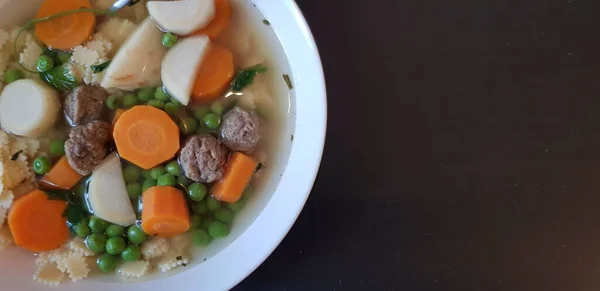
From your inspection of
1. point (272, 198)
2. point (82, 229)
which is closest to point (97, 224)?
point (82, 229)

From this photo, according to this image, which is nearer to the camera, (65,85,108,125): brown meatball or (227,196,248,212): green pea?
(65,85,108,125): brown meatball

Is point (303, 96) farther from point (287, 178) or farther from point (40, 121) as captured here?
point (40, 121)

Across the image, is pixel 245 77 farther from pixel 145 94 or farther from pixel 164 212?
pixel 164 212

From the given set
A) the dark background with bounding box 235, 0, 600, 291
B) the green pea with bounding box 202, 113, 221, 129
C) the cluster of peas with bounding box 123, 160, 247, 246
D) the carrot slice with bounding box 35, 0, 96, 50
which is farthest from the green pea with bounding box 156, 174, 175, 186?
the carrot slice with bounding box 35, 0, 96, 50

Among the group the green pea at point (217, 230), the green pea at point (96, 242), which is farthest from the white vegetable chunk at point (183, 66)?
the green pea at point (96, 242)

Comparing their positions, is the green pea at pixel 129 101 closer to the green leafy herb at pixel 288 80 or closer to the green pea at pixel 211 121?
the green pea at pixel 211 121

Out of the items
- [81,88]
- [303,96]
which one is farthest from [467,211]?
[81,88]

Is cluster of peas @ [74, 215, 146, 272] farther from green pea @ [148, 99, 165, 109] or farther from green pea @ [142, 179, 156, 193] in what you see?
green pea @ [148, 99, 165, 109]
